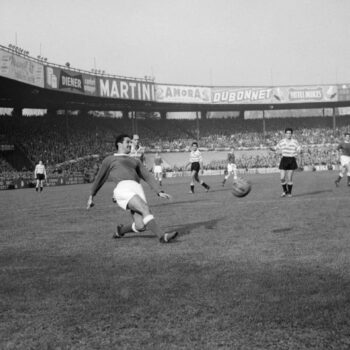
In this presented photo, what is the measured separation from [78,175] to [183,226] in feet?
104

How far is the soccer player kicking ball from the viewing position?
7.27 m

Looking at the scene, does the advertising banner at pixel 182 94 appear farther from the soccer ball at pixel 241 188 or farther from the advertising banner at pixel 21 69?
the soccer ball at pixel 241 188

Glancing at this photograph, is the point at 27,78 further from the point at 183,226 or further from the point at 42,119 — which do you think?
the point at 183,226

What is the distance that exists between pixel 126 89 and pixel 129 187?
46777 millimetres

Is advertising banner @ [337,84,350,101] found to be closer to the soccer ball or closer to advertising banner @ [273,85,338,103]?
advertising banner @ [273,85,338,103]

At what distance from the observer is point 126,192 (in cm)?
739

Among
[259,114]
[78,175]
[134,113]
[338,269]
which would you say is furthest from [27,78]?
[259,114]

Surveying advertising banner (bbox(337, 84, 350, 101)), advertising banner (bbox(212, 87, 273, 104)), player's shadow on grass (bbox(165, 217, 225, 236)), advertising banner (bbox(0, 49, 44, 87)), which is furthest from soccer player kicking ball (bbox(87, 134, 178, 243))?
advertising banner (bbox(337, 84, 350, 101))

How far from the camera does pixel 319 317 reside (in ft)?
12.0

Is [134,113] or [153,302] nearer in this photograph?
[153,302]

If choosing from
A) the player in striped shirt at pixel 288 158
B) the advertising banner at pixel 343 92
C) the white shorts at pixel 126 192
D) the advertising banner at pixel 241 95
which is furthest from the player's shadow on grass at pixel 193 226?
the advertising banner at pixel 343 92

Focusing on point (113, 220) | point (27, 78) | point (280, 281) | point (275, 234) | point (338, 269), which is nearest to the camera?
point (280, 281)

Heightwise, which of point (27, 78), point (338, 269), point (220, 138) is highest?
point (27, 78)

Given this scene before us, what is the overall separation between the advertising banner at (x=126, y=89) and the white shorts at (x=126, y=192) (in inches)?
1702
